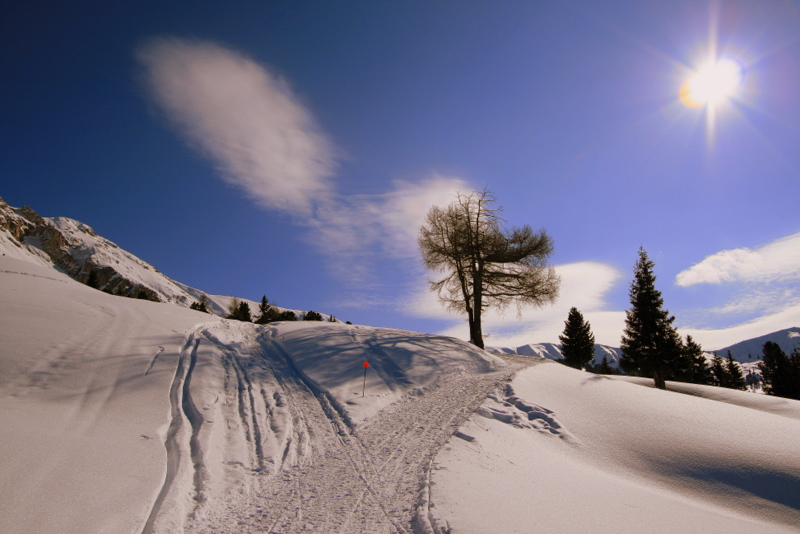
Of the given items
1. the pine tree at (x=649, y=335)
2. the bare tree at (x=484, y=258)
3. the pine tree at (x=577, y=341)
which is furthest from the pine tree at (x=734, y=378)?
the bare tree at (x=484, y=258)

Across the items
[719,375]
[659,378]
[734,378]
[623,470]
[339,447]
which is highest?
[719,375]

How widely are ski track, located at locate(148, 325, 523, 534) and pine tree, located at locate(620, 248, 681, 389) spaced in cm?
1973

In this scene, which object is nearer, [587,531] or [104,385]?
[587,531]

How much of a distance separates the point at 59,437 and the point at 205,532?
12.9ft

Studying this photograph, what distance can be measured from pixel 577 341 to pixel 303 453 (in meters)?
35.1

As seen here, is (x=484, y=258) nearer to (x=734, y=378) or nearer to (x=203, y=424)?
(x=203, y=424)

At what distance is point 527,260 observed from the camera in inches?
898

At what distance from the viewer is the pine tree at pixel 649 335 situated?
83.5ft

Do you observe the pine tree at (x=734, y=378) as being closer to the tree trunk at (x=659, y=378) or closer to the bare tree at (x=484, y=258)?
the tree trunk at (x=659, y=378)

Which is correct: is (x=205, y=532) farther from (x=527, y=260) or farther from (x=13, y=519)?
(x=527, y=260)

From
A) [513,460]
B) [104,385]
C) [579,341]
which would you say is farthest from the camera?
[579,341]

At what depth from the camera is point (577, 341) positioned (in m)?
36.0

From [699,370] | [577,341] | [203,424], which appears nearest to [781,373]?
[699,370]

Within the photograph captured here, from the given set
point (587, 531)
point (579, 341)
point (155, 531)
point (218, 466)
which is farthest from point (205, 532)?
point (579, 341)
